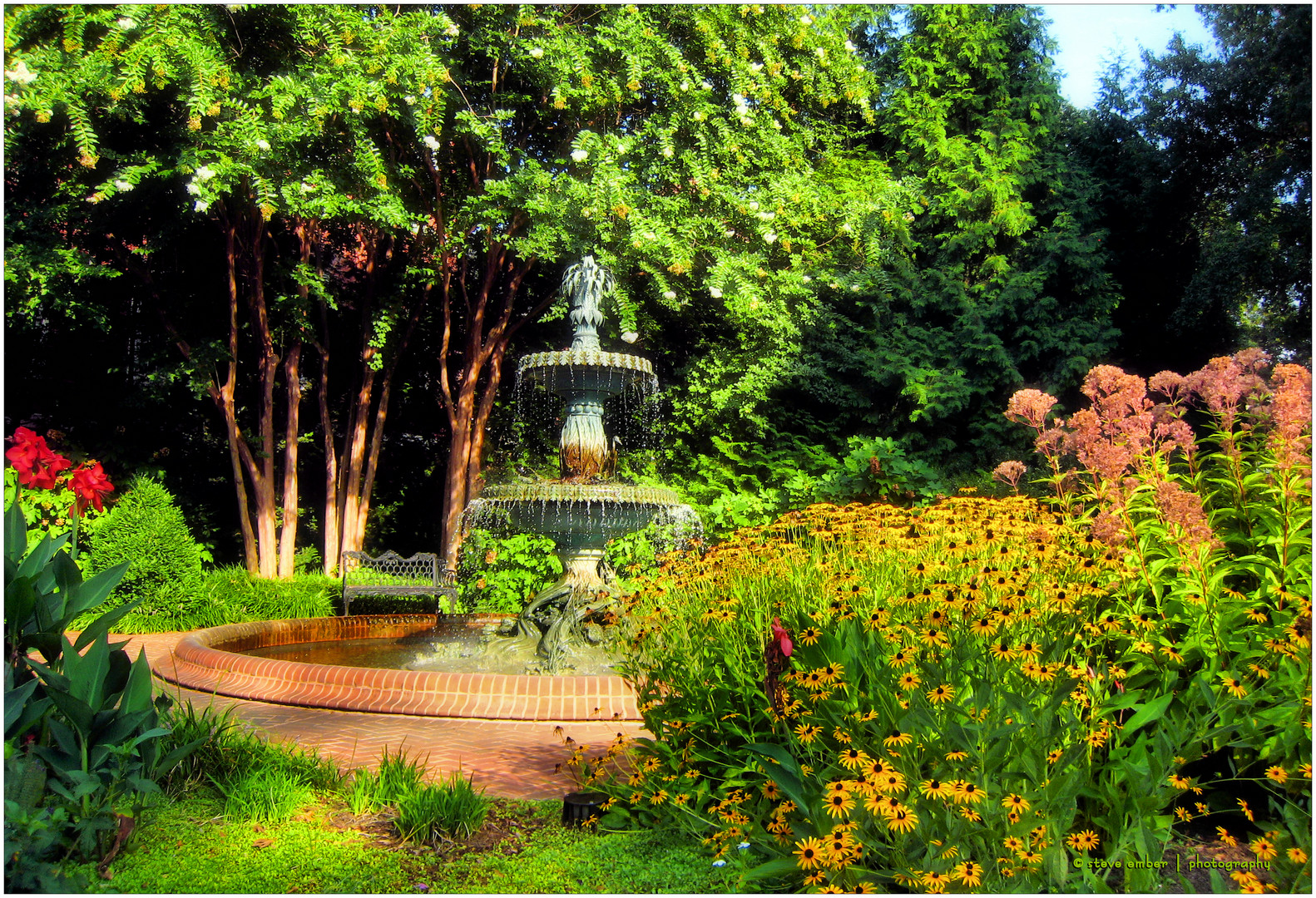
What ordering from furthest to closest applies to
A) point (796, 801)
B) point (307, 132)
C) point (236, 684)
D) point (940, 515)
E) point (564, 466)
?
point (307, 132) < point (564, 466) < point (236, 684) < point (940, 515) < point (796, 801)

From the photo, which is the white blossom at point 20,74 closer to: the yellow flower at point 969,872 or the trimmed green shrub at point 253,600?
the trimmed green shrub at point 253,600

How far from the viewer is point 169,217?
39.5ft

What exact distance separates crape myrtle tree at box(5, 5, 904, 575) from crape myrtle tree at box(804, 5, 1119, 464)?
84 centimetres

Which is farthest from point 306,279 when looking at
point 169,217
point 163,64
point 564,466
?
point 564,466

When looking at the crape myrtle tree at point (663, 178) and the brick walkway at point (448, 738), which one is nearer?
the brick walkway at point (448, 738)

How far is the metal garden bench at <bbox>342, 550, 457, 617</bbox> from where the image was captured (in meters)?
10.6

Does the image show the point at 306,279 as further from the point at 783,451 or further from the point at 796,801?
the point at 796,801

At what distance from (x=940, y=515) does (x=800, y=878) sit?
1.74 meters

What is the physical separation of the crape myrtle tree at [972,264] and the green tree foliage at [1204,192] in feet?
3.38

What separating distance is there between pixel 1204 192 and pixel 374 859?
1549 cm

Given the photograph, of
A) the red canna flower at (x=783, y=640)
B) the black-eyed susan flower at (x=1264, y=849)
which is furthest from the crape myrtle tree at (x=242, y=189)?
the black-eyed susan flower at (x=1264, y=849)

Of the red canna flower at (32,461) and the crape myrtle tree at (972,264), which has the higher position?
the crape myrtle tree at (972,264)

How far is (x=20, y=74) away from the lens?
26.6 feet

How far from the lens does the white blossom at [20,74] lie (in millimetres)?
8078
